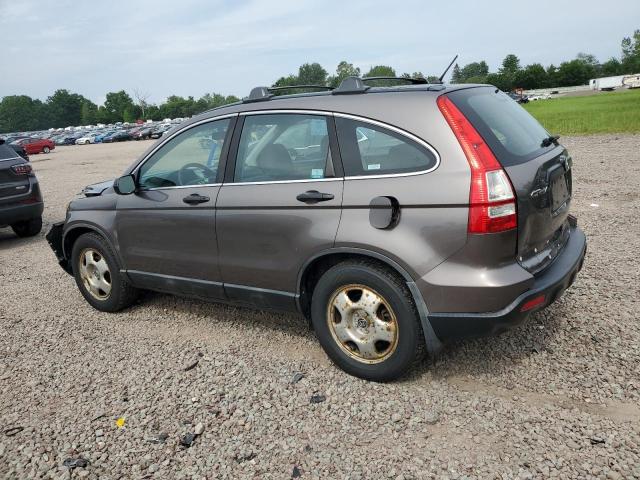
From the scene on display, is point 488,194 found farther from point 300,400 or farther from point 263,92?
point 263,92

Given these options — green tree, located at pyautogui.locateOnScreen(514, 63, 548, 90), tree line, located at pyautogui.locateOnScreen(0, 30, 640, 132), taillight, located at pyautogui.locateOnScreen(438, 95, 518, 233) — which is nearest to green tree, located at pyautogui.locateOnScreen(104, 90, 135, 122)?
tree line, located at pyautogui.locateOnScreen(0, 30, 640, 132)

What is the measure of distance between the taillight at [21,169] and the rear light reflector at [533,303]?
323 inches

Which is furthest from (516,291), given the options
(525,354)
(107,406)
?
(107,406)

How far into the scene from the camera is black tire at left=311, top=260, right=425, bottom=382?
3.15m

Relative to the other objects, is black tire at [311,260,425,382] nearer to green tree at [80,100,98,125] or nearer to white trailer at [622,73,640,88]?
white trailer at [622,73,640,88]

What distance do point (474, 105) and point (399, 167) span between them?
2.10 feet

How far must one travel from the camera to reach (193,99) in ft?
457

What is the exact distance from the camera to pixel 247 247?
149 inches

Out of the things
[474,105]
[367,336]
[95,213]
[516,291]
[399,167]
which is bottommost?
[367,336]

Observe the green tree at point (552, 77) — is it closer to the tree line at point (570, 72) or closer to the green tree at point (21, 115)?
the tree line at point (570, 72)

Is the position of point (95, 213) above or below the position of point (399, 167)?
below

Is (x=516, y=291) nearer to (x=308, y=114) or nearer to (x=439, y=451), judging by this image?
(x=439, y=451)

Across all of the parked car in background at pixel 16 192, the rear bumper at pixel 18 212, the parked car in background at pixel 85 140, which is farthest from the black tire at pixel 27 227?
the parked car in background at pixel 85 140

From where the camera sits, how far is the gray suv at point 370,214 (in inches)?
116
